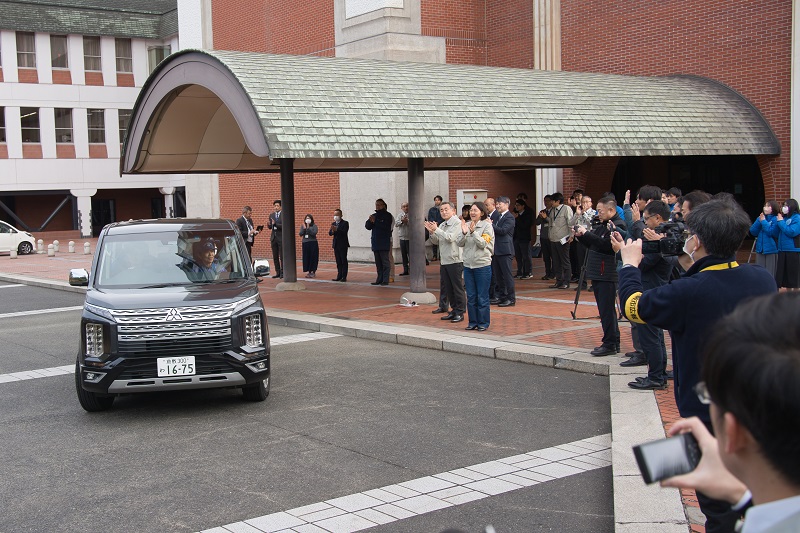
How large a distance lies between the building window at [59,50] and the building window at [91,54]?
1.06 metres

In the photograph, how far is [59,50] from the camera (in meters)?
48.8

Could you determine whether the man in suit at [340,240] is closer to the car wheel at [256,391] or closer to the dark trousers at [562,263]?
the dark trousers at [562,263]

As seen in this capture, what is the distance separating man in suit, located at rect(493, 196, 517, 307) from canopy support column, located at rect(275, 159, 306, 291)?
4.96m

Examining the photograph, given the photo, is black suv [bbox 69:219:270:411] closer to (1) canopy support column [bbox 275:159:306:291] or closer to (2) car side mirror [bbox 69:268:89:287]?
(2) car side mirror [bbox 69:268:89:287]

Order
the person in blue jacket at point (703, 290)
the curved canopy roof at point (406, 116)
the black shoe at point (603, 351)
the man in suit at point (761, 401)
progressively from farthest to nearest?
the curved canopy roof at point (406, 116)
the black shoe at point (603, 351)
the person in blue jacket at point (703, 290)
the man in suit at point (761, 401)

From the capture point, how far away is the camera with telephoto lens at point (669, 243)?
5.15m

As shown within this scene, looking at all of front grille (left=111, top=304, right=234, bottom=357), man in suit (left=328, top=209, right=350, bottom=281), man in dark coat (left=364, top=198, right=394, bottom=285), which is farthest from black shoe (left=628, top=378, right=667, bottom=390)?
man in suit (left=328, top=209, right=350, bottom=281)

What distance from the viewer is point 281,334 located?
13742mm

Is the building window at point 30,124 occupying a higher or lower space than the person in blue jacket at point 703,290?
higher

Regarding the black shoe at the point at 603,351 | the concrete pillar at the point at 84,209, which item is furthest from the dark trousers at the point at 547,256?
the concrete pillar at the point at 84,209

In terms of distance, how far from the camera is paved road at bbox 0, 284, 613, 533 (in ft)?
18.7

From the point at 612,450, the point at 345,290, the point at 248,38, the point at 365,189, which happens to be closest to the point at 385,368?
the point at 612,450

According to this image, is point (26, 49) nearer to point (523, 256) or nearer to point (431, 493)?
point (523, 256)

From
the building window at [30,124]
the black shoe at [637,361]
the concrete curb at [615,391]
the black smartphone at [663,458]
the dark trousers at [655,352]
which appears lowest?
the concrete curb at [615,391]
